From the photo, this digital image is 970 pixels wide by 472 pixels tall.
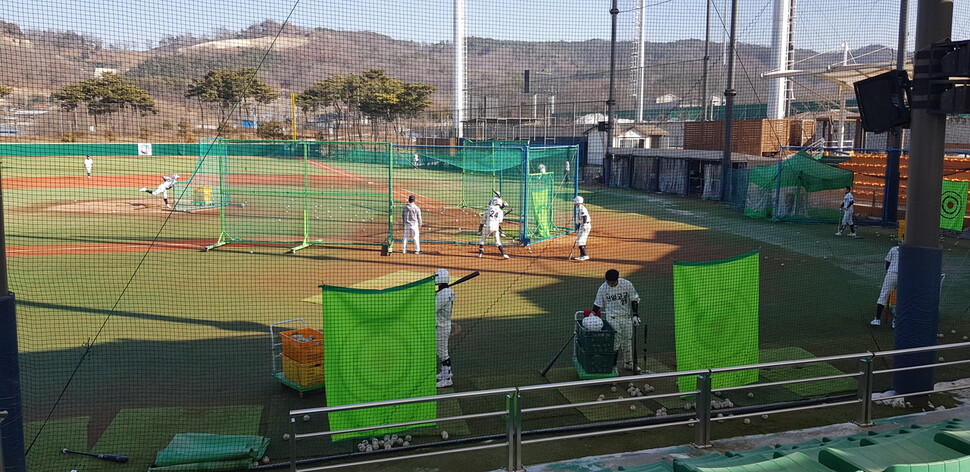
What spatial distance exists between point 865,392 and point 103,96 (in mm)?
27145

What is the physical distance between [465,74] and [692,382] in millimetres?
16623

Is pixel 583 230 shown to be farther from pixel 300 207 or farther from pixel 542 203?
pixel 300 207

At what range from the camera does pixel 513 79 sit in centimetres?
3309

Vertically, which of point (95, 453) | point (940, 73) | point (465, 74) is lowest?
point (95, 453)

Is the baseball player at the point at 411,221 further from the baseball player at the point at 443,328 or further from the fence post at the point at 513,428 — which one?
the fence post at the point at 513,428

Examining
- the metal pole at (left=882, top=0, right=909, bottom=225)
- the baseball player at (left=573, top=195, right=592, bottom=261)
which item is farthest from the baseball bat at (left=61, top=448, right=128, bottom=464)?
the metal pole at (left=882, top=0, right=909, bottom=225)

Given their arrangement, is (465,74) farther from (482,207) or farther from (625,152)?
(625,152)

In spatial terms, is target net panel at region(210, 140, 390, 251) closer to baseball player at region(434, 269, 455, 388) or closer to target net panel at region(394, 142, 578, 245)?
target net panel at region(394, 142, 578, 245)

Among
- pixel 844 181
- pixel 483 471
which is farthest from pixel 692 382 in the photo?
pixel 844 181

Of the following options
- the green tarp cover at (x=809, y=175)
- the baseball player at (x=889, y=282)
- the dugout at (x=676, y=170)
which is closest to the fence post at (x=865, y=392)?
the baseball player at (x=889, y=282)

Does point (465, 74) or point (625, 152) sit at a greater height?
point (465, 74)

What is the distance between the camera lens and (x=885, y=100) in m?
8.02

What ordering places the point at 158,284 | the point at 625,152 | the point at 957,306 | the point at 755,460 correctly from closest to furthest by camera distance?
the point at 755,460 < the point at 957,306 < the point at 158,284 < the point at 625,152

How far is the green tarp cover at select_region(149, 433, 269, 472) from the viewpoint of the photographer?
6.50 metres
